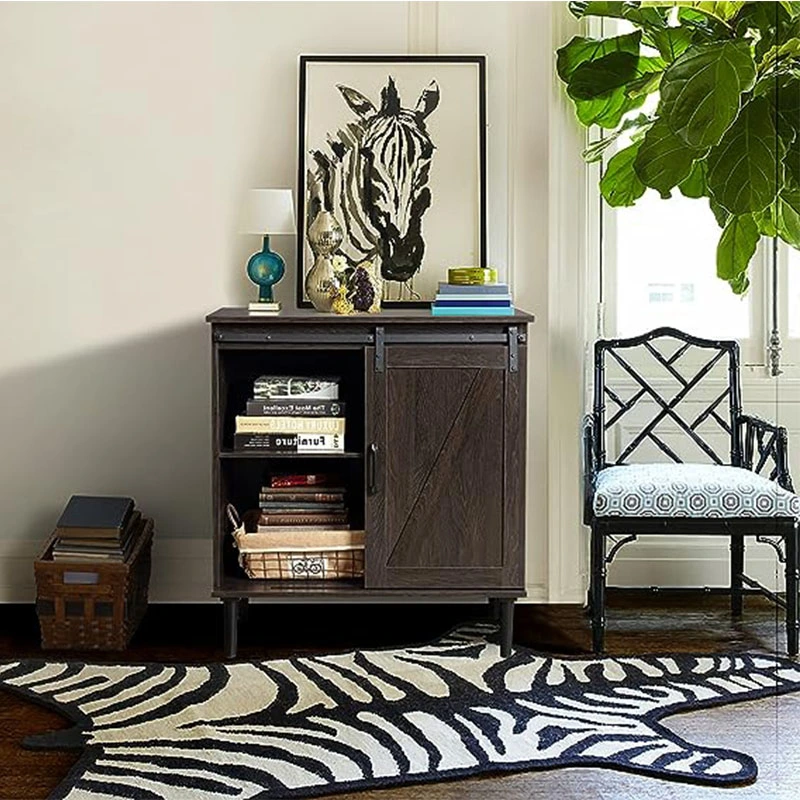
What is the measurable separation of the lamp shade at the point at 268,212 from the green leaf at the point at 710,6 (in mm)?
1156

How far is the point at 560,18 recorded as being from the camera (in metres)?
4.53

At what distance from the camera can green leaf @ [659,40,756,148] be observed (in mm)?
2559

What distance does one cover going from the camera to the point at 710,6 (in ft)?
13.1

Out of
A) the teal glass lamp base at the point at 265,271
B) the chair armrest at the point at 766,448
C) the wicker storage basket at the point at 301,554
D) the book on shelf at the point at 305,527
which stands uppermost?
the teal glass lamp base at the point at 265,271

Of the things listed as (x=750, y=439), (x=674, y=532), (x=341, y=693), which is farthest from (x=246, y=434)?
(x=750, y=439)

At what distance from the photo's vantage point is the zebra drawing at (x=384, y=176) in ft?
14.8

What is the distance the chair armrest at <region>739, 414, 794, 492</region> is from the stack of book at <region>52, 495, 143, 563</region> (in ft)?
6.01

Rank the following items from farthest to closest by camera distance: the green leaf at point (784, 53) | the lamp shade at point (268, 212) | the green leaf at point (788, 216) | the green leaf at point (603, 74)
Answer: the lamp shade at point (268, 212)
the green leaf at point (603, 74)
the green leaf at point (784, 53)
the green leaf at point (788, 216)

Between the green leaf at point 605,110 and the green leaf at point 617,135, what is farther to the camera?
the green leaf at point 605,110

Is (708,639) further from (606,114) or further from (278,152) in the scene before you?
(278,152)

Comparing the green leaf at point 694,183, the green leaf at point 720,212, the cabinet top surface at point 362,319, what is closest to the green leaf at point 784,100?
the green leaf at point 720,212

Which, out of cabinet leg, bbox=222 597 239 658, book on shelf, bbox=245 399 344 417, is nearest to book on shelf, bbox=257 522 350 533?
cabinet leg, bbox=222 597 239 658

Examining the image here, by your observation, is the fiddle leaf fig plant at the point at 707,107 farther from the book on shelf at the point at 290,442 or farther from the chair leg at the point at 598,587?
the book on shelf at the point at 290,442

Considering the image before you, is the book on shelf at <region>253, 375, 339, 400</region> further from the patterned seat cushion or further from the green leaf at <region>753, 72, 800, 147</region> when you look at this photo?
the green leaf at <region>753, 72, 800, 147</region>
